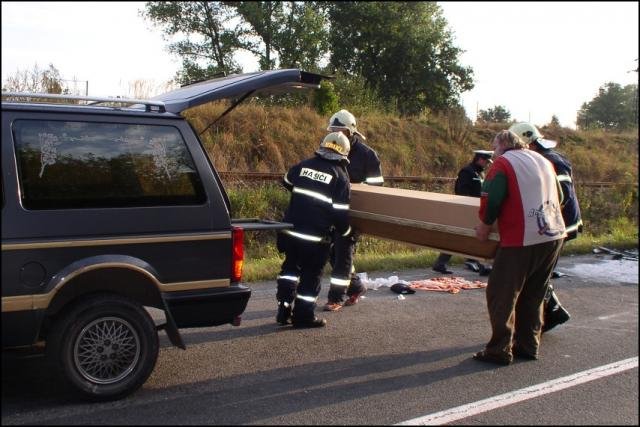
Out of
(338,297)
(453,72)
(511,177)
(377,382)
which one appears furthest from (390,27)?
(453,72)

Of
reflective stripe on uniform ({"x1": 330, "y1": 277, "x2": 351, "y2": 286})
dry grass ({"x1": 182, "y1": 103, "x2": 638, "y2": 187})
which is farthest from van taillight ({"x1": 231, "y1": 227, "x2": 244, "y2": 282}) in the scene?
dry grass ({"x1": 182, "y1": 103, "x2": 638, "y2": 187})

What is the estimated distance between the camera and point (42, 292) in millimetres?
3754

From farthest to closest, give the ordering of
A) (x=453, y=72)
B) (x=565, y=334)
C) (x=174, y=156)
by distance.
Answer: (x=453, y=72), (x=565, y=334), (x=174, y=156)

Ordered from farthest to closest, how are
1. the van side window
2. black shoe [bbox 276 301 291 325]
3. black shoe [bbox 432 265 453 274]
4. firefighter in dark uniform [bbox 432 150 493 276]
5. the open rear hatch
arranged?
black shoe [bbox 432 265 453 274] < firefighter in dark uniform [bbox 432 150 493 276] < black shoe [bbox 276 301 291 325] < the open rear hatch < the van side window

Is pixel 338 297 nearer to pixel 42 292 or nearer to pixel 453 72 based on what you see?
pixel 42 292

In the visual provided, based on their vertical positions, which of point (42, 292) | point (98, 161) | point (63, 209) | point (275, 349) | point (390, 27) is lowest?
point (275, 349)

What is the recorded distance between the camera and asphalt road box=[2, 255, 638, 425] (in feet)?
12.9

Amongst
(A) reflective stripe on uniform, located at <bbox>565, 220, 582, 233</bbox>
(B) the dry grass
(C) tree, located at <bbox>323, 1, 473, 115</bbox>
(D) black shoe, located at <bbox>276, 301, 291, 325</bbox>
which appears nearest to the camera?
(A) reflective stripe on uniform, located at <bbox>565, 220, 582, 233</bbox>

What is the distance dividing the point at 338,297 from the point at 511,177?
255 centimetres

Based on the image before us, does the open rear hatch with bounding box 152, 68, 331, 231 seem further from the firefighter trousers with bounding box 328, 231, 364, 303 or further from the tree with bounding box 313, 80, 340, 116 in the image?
the tree with bounding box 313, 80, 340, 116

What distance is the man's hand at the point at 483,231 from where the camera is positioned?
4.97m

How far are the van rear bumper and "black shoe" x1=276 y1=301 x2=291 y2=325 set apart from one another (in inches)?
61.7

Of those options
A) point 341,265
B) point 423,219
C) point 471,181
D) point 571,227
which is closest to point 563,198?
point 571,227

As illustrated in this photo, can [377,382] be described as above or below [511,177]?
below
